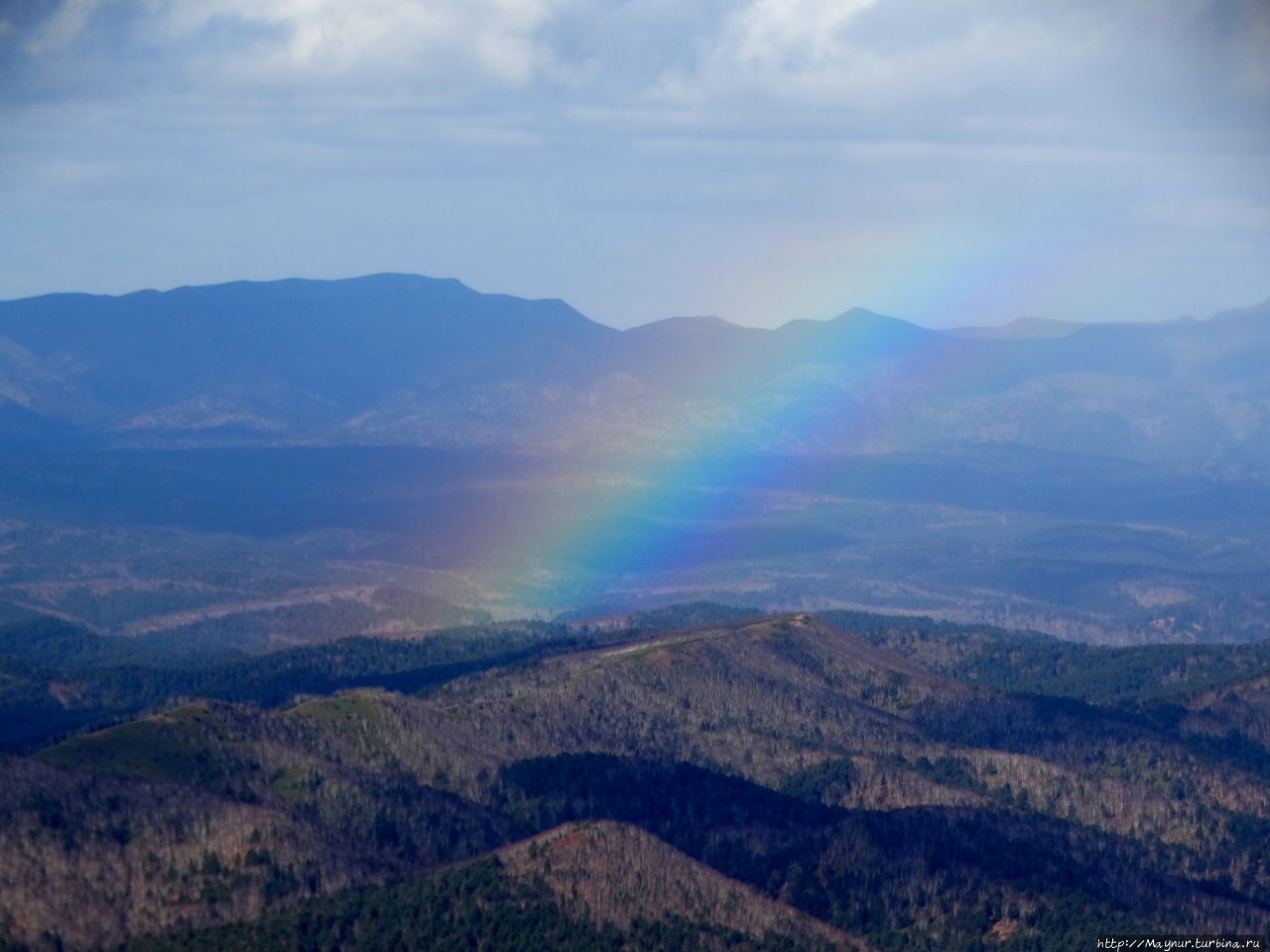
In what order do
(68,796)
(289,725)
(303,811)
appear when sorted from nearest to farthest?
(68,796), (303,811), (289,725)

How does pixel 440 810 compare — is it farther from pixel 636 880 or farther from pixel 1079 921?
pixel 1079 921

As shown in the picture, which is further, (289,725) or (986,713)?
(986,713)

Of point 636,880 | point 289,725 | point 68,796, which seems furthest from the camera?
point 289,725

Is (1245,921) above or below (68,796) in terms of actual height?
below

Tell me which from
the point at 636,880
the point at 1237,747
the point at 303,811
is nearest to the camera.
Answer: the point at 636,880

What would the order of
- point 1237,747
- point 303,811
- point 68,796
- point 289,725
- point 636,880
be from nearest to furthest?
point 636,880
point 68,796
point 303,811
point 289,725
point 1237,747

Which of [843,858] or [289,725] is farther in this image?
[289,725]

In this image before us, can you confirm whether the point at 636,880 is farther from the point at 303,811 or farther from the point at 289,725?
the point at 289,725

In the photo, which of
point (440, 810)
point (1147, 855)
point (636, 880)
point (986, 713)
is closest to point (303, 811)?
point (440, 810)

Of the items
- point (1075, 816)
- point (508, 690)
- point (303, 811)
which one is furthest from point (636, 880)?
point (508, 690)
